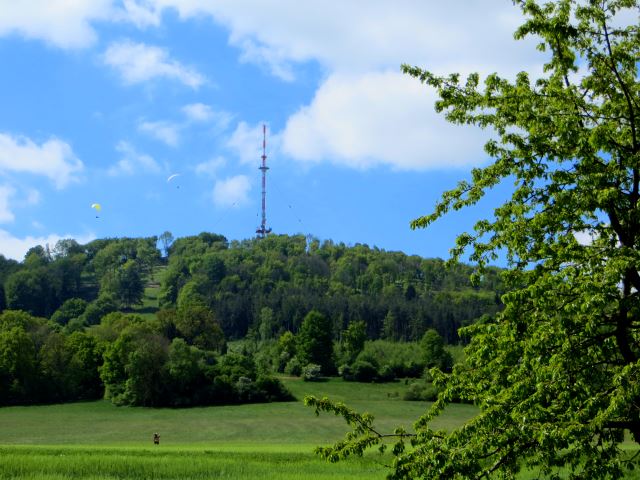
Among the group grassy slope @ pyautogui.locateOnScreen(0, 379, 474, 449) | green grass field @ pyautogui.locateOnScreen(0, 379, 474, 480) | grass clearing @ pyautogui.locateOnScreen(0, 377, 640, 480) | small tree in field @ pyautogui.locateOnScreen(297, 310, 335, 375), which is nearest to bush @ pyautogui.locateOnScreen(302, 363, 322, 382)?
grass clearing @ pyautogui.locateOnScreen(0, 377, 640, 480)

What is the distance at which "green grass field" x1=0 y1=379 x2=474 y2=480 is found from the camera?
28.3 m

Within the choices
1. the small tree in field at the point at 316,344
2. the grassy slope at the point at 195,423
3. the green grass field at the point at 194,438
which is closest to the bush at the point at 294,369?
the small tree in field at the point at 316,344

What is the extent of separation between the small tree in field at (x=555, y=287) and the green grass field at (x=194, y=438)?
8.00 m

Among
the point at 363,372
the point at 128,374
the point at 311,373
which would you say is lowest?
the point at 311,373

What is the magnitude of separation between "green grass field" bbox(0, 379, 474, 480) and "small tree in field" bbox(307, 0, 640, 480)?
800 cm

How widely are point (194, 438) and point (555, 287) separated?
58.8 meters

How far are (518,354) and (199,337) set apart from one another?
147494 millimetres

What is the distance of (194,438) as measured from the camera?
66.1 m

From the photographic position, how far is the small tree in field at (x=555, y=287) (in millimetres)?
11586

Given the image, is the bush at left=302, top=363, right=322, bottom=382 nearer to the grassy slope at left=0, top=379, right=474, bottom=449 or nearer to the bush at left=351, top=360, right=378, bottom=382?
the bush at left=351, top=360, right=378, bottom=382

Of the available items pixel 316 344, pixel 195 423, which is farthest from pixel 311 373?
pixel 195 423

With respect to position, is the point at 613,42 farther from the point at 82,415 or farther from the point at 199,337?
the point at 199,337

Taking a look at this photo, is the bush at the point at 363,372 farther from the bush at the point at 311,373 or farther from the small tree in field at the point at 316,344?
the small tree in field at the point at 316,344

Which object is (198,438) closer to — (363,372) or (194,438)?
(194,438)
